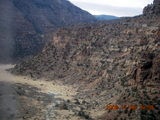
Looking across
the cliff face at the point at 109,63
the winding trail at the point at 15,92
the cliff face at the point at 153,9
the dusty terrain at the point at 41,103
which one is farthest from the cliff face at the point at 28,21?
the dusty terrain at the point at 41,103

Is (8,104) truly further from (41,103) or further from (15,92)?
(15,92)

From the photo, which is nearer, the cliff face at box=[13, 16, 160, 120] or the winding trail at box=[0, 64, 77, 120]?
the winding trail at box=[0, 64, 77, 120]

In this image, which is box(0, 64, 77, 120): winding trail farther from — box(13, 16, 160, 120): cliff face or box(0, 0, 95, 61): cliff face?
box(0, 0, 95, 61): cliff face

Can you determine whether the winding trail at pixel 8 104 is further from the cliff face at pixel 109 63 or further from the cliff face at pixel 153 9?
the cliff face at pixel 153 9

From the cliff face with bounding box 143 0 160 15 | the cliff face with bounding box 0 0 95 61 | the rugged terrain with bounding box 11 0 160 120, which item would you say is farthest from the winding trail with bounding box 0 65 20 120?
the cliff face with bounding box 0 0 95 61

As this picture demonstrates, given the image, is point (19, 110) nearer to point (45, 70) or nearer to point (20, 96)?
point (20, 96)

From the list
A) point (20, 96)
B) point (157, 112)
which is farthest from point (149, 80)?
point (20, 96)
